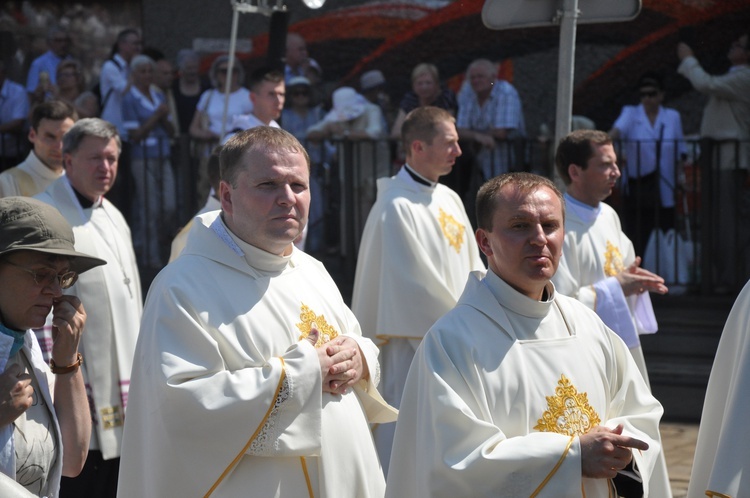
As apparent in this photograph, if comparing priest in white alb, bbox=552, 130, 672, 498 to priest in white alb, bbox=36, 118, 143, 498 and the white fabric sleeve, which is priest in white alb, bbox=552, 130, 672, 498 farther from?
priest in white alb, bbox=36, 118, 143, 498

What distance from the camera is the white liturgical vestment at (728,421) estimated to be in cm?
365

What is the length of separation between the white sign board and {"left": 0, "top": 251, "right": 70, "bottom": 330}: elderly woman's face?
3.10 m

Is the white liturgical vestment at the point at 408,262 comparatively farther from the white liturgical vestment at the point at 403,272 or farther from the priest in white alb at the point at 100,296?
the priest in white alb at the point at 100,296

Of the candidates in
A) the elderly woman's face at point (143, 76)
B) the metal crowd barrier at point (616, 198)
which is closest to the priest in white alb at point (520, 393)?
the metal crowd barrier at point (616, 198)

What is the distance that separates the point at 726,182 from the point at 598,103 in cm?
246

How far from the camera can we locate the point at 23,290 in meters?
3.48

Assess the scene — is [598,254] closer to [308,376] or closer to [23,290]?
[308,376]

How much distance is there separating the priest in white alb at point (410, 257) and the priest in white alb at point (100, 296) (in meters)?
1.49

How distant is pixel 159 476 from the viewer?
3.79 meters

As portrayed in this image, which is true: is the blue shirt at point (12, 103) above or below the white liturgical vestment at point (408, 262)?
above

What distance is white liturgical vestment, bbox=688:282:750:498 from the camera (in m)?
3.65

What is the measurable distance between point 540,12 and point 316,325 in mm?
2671

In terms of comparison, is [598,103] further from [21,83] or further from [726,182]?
[21,83]

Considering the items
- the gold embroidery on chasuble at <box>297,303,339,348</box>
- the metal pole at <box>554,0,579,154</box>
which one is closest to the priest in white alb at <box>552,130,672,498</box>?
the metal pole at <box>554,0,579,154</box>
